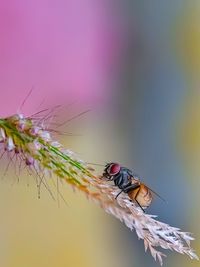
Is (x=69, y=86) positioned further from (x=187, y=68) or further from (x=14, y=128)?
(x=14, y=128)

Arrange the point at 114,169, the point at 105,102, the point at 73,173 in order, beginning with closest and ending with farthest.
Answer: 1. the point at 73,173
2. the point at 114,169
3. the point at 105,102

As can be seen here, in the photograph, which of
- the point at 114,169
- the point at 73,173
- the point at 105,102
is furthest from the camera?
the point at 105,102

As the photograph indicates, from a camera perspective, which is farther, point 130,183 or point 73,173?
point 130,183

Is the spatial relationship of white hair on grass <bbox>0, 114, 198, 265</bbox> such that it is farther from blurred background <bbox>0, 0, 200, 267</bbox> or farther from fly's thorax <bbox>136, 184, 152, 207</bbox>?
blurred background <bbox>0, 0, 200, 267</bbox>

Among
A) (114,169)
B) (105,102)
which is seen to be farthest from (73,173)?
(105,102)

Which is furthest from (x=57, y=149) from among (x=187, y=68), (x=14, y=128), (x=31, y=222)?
(x=187, y=68)

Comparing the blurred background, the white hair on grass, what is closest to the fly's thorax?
the white hair on grass

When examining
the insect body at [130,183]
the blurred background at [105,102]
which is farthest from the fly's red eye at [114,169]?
the blurred background at [105,102]

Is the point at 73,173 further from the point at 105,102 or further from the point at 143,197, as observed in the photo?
the point at 105,102
